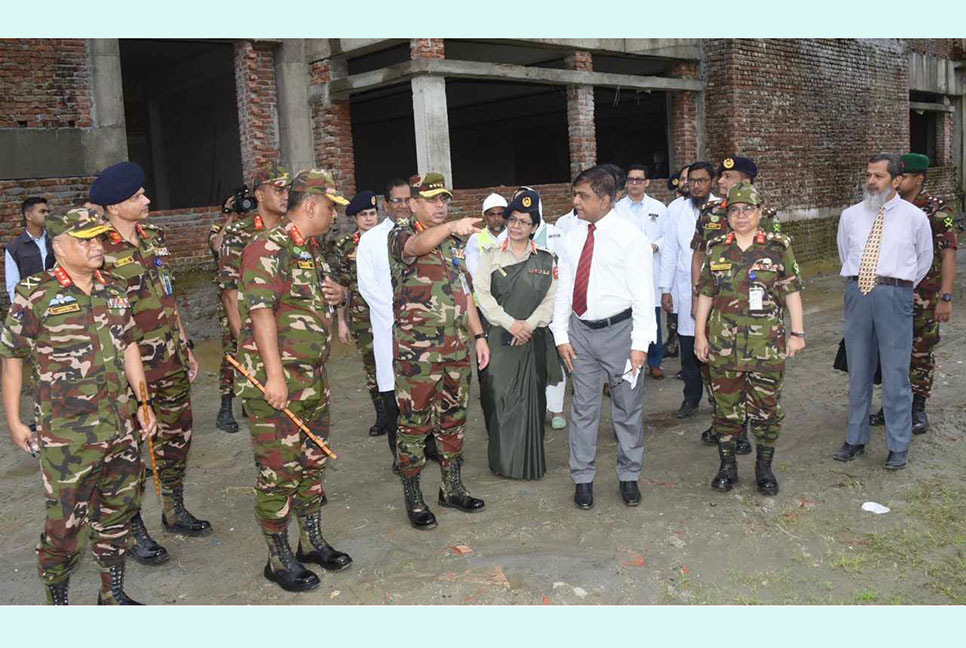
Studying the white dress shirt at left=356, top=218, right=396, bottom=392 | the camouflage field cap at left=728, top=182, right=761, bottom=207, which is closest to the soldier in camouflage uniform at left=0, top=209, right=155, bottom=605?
the white dress shirt at left=356, top=218, right=396, bottom=392

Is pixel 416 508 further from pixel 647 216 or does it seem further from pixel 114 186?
pixel 647 216

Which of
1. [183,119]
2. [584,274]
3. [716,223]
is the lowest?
[584,274]

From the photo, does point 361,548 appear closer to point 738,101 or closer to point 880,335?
point 880,335

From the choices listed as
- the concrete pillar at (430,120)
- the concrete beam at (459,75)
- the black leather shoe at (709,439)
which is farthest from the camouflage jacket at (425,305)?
the concrete beam at (459,75)

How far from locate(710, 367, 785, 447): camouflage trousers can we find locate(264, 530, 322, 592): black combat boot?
2494 mm

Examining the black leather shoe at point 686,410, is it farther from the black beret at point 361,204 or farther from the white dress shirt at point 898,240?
the black beret at point 361,204

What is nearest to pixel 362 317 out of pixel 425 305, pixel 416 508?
pixel 425 305

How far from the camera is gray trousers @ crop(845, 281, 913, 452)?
5.12 meters

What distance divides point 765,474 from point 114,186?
3948mm

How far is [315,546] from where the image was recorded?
4195 mm

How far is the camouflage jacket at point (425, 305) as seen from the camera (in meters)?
4.50

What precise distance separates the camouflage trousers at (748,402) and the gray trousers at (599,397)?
0.48 meters

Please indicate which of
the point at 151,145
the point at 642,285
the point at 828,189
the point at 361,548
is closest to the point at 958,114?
the point at 828,189

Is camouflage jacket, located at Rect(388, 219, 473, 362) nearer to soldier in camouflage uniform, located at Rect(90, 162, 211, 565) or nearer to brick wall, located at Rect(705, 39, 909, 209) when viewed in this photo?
soldier in camouflage uniform, located at Rect(90, 162, 211, 565)
